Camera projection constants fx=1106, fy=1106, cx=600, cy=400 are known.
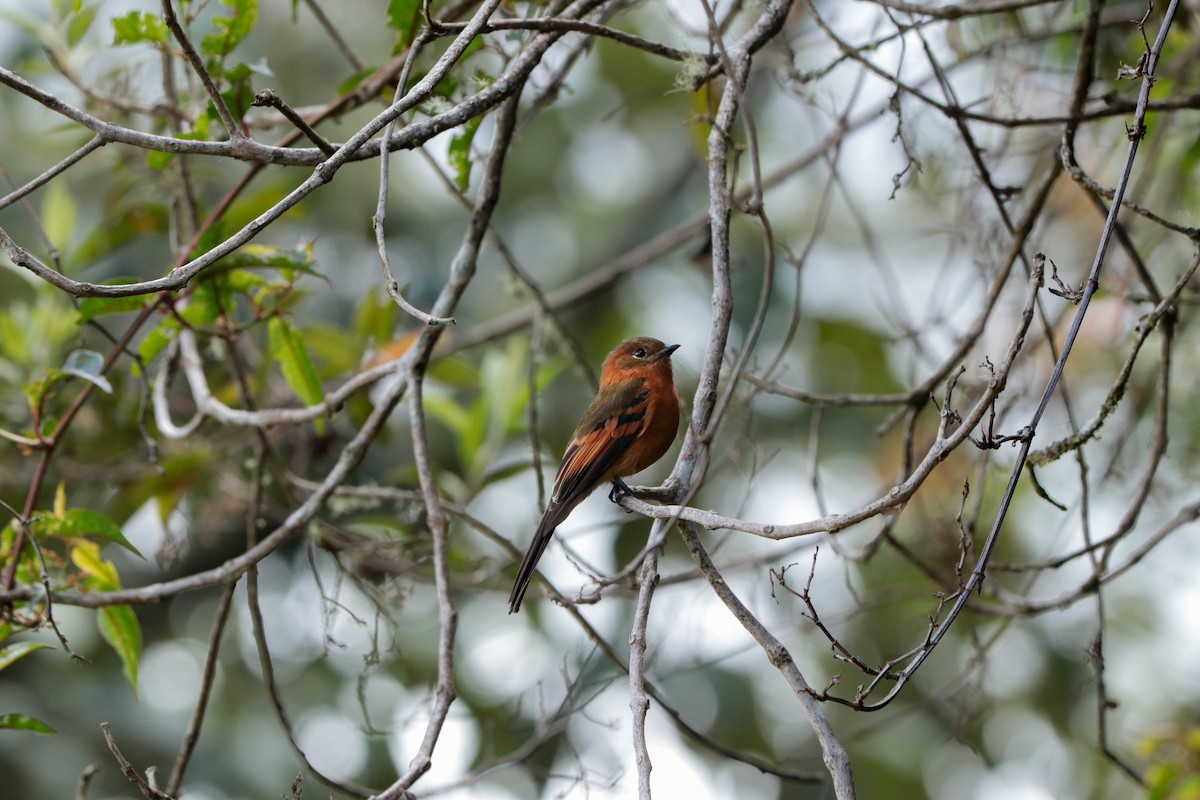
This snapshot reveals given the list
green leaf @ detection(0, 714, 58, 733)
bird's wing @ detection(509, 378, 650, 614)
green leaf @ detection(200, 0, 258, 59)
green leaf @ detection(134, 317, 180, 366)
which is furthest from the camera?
bird's wing @ detection(509, 378, 650, 614)

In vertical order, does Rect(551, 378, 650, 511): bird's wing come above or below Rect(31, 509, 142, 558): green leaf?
above

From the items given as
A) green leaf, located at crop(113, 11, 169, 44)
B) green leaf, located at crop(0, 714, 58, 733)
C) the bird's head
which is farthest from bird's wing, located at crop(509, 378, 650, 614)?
green leaf, located at crop(113, 11, 169, 44)

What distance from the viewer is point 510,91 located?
298cm

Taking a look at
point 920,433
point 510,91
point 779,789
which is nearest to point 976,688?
point 920,433

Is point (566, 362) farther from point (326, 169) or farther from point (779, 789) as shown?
point (779, 789)

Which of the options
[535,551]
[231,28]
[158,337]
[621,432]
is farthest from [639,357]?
[231,28]

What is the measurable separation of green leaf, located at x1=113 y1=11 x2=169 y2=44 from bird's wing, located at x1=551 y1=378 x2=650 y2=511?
2.12 meters

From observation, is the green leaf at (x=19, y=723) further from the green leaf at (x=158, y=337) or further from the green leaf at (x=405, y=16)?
the green leaf at (x=405, y=16)

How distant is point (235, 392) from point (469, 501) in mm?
1121

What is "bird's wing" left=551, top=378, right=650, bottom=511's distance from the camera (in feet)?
14.4

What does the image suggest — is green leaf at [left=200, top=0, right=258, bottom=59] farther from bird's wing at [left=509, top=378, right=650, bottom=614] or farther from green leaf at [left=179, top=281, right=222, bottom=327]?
bird's wing at [left=509, top=378, right=650, bottom=614]

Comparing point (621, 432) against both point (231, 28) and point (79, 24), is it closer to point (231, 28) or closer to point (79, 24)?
point (231, 28)

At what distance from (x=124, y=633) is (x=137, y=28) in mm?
1892

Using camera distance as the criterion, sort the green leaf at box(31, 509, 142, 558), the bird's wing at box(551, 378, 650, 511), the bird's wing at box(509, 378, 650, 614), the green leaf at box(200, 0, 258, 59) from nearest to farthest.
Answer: the green leaf at box(31, 509, 142, 558) → the green leaf at box(200, 0, 258, 59) → the bird's wing at box(509, 378, 650, 614) → the bird's wing at box(551, 378, 650, 511)
